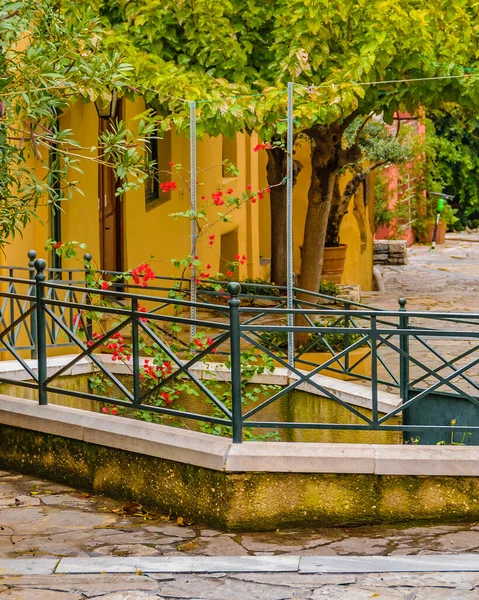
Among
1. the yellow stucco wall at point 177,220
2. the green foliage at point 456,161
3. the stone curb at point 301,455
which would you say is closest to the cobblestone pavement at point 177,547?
the stone curb at point 301,455

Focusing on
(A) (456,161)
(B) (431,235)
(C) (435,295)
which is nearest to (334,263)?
(C) (435,295)

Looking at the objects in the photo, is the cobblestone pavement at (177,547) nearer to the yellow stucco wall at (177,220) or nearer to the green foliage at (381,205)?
the yellow stucco wall at (177,220)

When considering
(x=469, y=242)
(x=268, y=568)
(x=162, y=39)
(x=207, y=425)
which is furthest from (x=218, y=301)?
(x=469, y=242)

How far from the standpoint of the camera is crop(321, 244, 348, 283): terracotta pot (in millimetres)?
16969

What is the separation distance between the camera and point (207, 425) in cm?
740

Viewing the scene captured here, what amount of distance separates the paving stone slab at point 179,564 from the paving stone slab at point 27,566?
0.05 metres

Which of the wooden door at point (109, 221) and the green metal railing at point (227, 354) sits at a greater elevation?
the wooden door at point (109, 221)

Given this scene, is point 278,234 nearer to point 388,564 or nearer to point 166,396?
point 166,396

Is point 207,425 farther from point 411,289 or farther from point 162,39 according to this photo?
point 411,289

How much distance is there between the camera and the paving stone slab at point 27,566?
5098 mm

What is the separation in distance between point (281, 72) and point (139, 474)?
15.1 ft

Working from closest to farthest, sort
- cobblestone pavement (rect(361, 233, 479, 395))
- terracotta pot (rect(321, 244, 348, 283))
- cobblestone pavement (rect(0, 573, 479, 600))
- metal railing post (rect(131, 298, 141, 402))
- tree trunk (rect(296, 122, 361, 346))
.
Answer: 1. cobblestone pavement (rect(0, 573, 479, 600))
2. metal railing post (rect(131, 298, 141, 402))
3. tree trunk (rect(296, 122, 361, 346))
4. cobblestone pavement (rect(361, 233, 479, 395))
5. terracotta pot (rect(321, 244, 348, 283))

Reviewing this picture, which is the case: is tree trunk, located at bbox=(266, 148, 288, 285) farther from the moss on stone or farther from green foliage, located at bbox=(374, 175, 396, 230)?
green foliage, located at bbox=(374, 175, 396, 230)

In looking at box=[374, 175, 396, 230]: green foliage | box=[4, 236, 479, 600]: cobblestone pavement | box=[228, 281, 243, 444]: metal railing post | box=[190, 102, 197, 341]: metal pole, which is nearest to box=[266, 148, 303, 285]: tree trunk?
box=[190, 102, 197, 341]: metal pole
